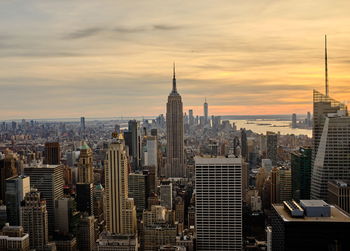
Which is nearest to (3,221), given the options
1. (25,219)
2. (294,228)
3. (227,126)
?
(25,219)

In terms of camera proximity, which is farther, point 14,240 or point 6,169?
point 6,169

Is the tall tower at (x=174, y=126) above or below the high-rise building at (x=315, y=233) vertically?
above

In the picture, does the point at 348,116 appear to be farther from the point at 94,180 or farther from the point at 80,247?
the point at 94,180

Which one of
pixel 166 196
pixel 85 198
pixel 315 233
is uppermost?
pixel 315 233

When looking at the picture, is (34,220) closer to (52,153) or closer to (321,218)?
(52,153)

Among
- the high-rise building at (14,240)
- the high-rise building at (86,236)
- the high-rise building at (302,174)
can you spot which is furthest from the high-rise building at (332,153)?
Answer: the high-rise building at (14,240)

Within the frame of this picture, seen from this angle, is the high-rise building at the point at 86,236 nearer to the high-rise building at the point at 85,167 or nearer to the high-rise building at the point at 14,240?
the high-rise building at the point at 14,240

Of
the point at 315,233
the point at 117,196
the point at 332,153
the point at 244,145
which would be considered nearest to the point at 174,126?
the point at 244,145
